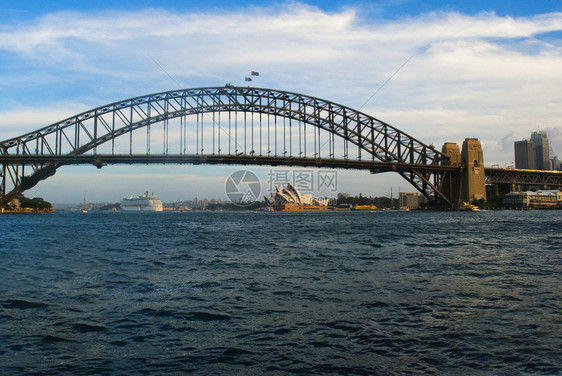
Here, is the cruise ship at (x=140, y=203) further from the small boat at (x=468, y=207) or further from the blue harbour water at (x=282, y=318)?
the blue harbour water at (x=282, y=318)

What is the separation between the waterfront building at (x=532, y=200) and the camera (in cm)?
10488

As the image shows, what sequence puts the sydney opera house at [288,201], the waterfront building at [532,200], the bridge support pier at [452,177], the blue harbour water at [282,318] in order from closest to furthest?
the blue harbour water at [282,318] < the bridge support pier at [452,177] < the waterfront building at [532,200] < the sydney opera house at [288,201]

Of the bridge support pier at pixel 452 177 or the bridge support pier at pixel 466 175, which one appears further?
the bridge support pier at pixel 452 177

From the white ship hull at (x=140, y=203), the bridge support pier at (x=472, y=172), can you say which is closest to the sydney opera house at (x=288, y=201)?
the white ship hull at (x=140, y=203)

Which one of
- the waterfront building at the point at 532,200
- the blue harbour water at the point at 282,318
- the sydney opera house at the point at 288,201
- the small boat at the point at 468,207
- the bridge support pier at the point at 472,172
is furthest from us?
the sydney opera house at the point at 288,201

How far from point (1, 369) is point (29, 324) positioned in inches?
79.0

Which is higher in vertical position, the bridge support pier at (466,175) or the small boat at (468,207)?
the bridge support pier at (466,175)

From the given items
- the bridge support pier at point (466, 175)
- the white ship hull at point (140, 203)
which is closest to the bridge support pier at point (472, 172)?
the bridge support pier at point (466, 175)

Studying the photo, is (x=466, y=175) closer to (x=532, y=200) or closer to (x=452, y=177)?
(x=452, y=177)

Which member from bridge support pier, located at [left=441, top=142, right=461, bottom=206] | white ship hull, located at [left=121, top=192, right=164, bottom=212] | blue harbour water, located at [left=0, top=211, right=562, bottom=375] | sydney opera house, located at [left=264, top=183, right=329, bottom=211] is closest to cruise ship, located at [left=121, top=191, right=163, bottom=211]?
white ship hull, located at [left=121, top=192, right=164, bottom=212]

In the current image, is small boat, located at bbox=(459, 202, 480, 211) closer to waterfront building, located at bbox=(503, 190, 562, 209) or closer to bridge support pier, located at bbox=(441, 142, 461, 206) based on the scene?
bridge support pier, located at bbox=(441, 142, 461, 206)

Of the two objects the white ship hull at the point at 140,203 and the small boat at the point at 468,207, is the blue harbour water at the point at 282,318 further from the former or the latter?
the white ship hull at the point at 140,203

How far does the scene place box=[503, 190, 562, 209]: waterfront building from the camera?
105 meters

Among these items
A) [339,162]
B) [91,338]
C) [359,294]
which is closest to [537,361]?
[359,294]
